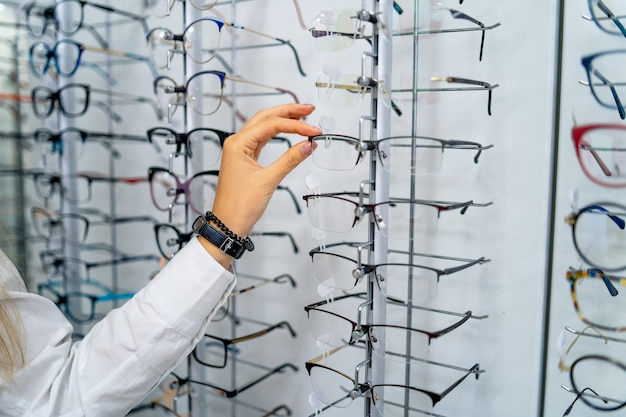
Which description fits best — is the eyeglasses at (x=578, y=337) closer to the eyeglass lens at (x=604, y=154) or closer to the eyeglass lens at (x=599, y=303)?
the eyeglass lens at (x=599, y=303)

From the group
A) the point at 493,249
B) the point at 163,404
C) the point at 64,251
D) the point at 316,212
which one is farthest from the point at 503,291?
the point at 64,251

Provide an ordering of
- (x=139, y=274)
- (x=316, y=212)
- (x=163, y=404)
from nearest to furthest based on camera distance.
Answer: (x=316, y=212), (x=163, y=404), (x=139, y=274)

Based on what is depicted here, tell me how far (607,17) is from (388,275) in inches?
19.6

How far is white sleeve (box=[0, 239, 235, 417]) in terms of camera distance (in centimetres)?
79

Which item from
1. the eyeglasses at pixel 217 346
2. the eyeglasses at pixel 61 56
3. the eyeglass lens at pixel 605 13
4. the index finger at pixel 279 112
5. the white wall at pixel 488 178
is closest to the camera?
the eyeglass lens at pixel 605 13

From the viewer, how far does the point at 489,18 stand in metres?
1.03

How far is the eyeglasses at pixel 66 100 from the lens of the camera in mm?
1599

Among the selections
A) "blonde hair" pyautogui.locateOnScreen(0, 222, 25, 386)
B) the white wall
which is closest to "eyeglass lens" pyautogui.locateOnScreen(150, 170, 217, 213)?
the white wall

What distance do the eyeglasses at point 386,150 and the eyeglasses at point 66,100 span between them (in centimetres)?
81

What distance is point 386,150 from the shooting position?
0.89 m

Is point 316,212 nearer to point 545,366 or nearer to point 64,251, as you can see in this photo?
point 545,366

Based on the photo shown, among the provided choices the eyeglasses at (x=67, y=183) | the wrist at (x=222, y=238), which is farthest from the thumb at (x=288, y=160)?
the eyeglasses at (x=67, y=183)

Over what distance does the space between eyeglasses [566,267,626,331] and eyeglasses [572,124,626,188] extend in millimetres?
135

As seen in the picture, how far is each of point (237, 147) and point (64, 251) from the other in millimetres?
1084
